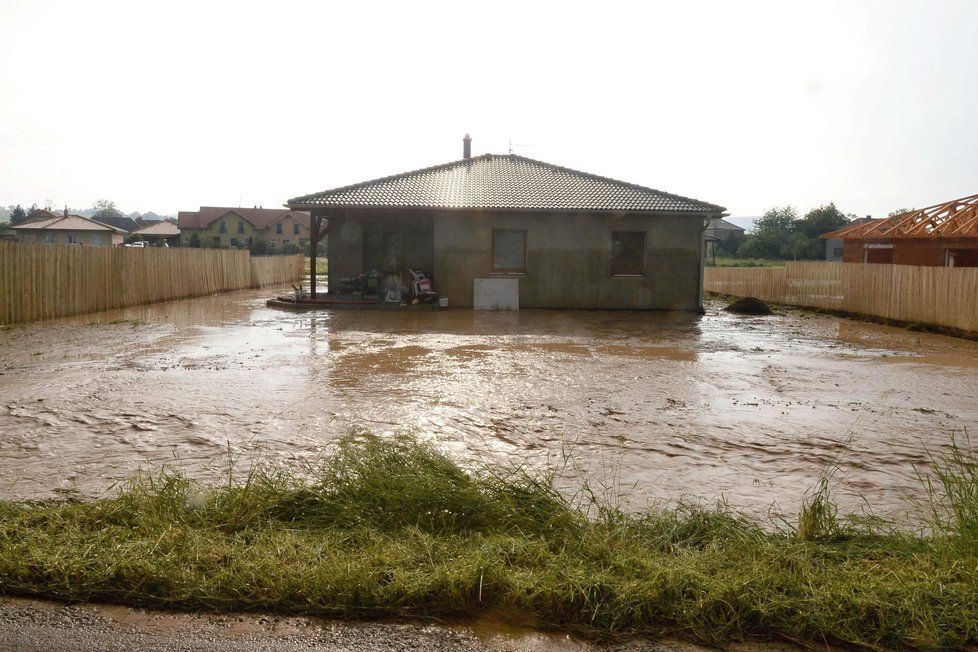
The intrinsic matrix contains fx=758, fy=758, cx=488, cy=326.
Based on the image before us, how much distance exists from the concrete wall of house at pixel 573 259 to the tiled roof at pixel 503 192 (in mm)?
448

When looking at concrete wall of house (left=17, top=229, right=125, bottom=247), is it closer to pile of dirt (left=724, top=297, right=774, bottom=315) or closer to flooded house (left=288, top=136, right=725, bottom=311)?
flooded house (left=288, top=136, right=725, bottom=311)

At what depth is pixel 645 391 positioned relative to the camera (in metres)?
9.32

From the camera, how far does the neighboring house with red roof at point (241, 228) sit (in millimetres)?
83881

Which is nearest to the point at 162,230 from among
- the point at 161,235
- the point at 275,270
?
the point at 161,235

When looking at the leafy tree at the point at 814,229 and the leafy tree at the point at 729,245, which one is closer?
the leafy tree at the point at 814,229

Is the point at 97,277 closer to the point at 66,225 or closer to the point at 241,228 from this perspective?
the point at 66,225

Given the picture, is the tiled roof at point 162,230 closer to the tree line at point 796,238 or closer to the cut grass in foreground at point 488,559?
the tree line at point 796,238

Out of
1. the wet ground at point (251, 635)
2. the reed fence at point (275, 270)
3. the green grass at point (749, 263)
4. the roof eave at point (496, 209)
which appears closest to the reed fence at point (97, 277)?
the reed fence at point (275, 270)

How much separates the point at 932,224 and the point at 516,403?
25.5 m

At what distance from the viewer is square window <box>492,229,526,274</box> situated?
21969 millimetres

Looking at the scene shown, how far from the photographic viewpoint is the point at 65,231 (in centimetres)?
6875

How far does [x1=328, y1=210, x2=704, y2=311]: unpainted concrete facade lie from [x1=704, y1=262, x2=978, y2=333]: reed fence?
13.4 ft

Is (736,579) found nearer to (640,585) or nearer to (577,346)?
(640,585)

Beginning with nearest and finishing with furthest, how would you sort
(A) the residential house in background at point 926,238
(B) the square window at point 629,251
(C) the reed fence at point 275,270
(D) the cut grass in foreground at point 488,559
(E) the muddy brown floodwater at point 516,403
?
(D) the cut grass in foreground at point 488,559 < (E) the muddy brown floodwater at point 516,403 < (B) the square window at point 629,251 < (A) the residential house in background at point 926,238 < (C) the reed fence at point 275,270
